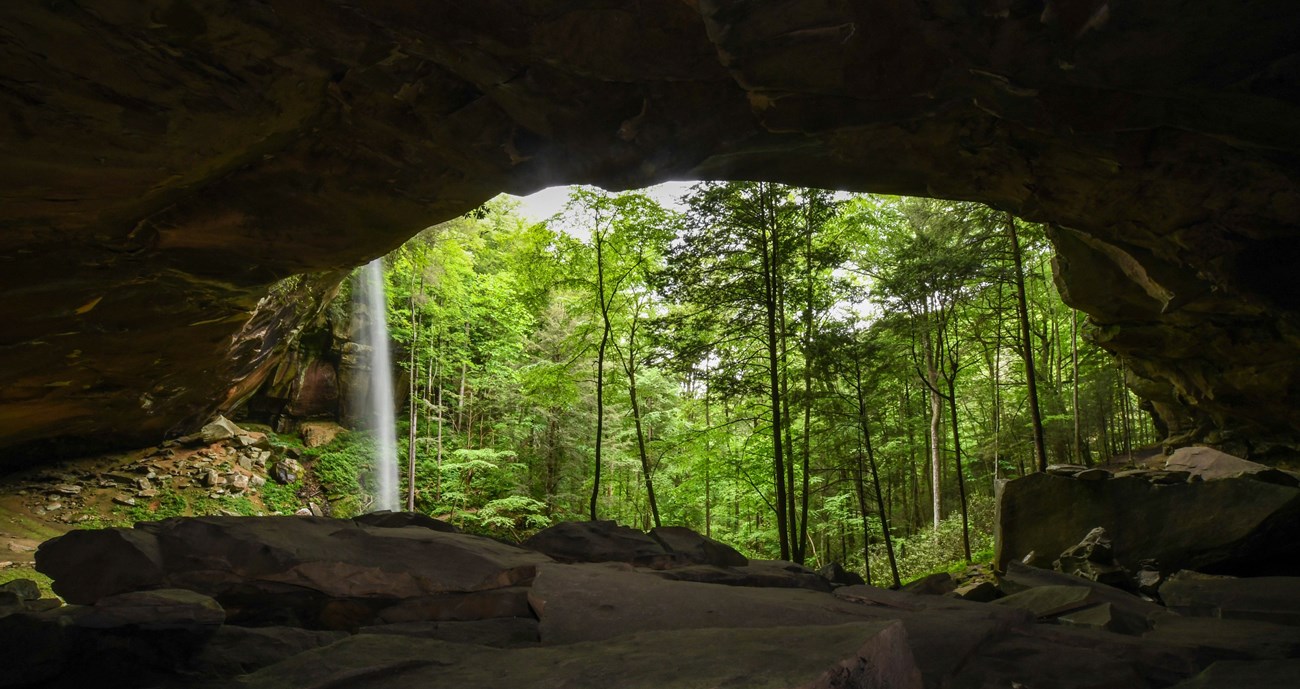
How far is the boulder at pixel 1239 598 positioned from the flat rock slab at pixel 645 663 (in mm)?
4250

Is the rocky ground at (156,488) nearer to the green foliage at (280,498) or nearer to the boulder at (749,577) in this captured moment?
the green foliage at (280,498)

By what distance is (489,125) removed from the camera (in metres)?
6.41

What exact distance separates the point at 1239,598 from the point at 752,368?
866cm

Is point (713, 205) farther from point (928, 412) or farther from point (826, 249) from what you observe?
point (928, 412)

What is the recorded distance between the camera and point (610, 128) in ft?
20.8

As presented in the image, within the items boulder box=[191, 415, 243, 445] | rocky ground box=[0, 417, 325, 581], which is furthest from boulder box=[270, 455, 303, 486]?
boulder box=[191, 415, 243, 445]

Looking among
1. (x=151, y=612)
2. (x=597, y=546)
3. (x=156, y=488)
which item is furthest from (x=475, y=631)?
(x=156, y=488)

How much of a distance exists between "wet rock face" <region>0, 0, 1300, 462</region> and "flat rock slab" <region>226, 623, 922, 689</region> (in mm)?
4320

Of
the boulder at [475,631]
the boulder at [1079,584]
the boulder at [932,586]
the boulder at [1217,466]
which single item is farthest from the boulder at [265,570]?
the boulder at [1217,466]

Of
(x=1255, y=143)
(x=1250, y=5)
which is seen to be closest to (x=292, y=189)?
(x=1250, y=5)

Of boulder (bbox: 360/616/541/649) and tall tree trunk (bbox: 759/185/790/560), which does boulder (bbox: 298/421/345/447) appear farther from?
boulder (bbox: 360/616/541/649)

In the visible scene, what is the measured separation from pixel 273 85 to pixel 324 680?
5.46 metres

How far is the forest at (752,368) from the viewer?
478 inches

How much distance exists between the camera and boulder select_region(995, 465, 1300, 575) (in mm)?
7355
